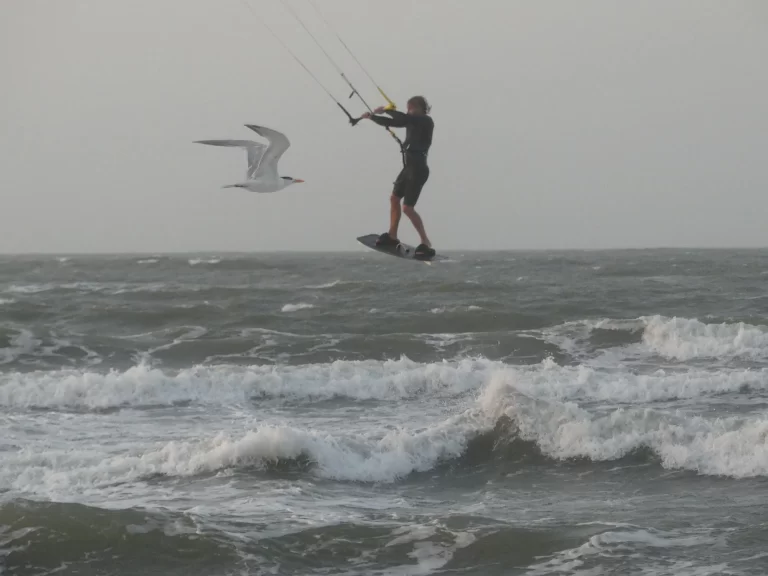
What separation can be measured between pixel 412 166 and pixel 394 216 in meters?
0.58

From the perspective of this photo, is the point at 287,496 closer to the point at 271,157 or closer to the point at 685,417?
the point at 271,157

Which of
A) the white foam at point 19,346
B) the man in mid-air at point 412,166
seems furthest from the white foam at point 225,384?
the man in mid-air at point 412,166

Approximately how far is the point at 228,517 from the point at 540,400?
5809 mm

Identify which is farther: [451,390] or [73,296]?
[73,296]

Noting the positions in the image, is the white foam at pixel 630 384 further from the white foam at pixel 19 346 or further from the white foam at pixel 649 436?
Answer: the white foam at pixel 19 346

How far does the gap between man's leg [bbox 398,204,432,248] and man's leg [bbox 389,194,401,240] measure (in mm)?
140

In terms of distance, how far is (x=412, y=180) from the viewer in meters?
9.94

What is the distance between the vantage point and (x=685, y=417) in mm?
13750

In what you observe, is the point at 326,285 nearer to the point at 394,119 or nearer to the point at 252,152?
the point at 252,152

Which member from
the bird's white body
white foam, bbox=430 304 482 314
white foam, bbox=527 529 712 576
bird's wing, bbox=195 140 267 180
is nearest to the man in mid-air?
the bird's white body

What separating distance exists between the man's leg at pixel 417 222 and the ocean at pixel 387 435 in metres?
2.62

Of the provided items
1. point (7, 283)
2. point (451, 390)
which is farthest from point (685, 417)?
point (7, 283)

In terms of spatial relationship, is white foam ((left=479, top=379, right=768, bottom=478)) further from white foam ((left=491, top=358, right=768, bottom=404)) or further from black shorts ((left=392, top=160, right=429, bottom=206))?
black shorts ((left=392, top=160, right=429, bottom=206))

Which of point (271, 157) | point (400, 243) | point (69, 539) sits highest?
point (271, 157)
